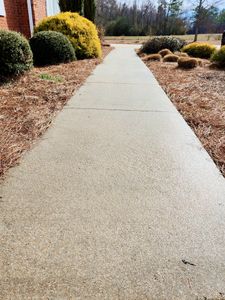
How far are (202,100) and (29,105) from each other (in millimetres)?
3081

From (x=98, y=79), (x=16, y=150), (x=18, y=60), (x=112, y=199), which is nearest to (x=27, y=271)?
(x=112, y=199)

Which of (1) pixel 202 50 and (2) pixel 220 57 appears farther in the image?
(1) pixel 202 50

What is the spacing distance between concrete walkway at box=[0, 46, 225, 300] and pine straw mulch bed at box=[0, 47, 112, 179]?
0.19 metres

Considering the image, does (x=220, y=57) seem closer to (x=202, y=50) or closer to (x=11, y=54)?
(x=202, y=50)

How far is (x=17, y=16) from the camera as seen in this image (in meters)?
9.79

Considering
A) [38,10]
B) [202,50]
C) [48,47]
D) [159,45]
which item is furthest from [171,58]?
[38,10]

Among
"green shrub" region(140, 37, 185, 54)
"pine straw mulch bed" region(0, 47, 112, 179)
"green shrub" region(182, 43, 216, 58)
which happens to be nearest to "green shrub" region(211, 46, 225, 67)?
"green shrub" region(182, 43, 216, 58)

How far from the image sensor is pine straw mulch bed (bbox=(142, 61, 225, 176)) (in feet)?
10.9

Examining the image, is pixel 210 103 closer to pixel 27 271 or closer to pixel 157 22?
pixel 27 271

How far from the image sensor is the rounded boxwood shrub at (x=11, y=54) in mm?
5309

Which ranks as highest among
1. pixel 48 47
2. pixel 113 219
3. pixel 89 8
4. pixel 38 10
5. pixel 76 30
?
pixel 89 8

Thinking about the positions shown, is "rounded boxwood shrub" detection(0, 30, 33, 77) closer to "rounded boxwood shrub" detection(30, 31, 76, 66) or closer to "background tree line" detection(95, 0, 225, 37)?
"rounded boxwood shrub" detection(30, 31, 76, 66)

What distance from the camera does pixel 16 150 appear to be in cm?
289

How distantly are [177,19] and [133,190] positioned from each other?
42.7 m
